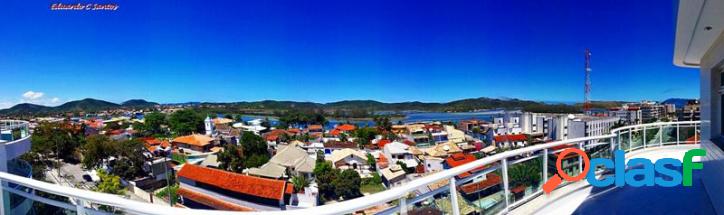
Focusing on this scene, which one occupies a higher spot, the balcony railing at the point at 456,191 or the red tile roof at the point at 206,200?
the balcony railing at the point at 456,191

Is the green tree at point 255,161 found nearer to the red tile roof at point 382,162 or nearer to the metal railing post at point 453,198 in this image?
the red tile roof at point 382,162

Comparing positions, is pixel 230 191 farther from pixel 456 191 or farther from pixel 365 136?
pixel 365 136

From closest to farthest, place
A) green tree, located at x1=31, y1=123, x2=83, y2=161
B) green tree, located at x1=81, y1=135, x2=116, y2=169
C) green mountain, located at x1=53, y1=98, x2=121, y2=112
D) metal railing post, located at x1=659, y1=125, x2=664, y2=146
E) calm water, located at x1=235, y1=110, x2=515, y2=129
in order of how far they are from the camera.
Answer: metal railing post, located at x1=659, y1=125, x2=664, y2=146
green tree, located at x1=81, y1=135, x2=116, y2=169
green tree, located at x1=31, y1=123, x2=83, y2=161
calm water, located at x1=235, y1=110, x2=515, y2=129
green mountain, located at x1=53, y1=98, x2=121, y2=112

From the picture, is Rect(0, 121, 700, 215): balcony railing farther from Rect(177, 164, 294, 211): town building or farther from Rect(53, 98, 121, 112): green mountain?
Rect(53, 98, 121, 112): green mountain

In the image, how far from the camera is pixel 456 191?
5.69ft

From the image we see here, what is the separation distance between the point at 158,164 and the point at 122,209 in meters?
32.8

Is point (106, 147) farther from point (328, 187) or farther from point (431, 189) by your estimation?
point (431, 189)

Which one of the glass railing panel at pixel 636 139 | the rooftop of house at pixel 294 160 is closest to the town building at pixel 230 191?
the rooftop of house at pixel 294 160

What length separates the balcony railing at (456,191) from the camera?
1157 millimetres

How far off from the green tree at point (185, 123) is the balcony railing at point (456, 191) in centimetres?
7073

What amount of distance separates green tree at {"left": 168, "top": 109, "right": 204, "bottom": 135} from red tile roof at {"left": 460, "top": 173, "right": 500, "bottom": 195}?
71034mm

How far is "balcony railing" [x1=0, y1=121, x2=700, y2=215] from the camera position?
3.80ft

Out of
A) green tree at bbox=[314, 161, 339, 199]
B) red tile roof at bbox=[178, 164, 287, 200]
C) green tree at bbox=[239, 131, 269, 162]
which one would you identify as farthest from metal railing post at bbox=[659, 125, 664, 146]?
green tree at bbox=[239, 131, 269, 162]

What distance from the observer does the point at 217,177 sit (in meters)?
23.9
